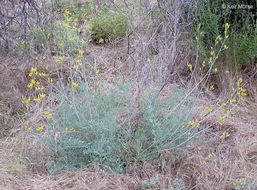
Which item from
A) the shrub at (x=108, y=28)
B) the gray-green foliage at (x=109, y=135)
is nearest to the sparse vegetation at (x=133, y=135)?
the gray-green foliage at (x=109, y=135)

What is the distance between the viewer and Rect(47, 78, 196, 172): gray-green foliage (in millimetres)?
2574

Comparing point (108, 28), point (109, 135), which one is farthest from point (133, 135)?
point (108, 28)

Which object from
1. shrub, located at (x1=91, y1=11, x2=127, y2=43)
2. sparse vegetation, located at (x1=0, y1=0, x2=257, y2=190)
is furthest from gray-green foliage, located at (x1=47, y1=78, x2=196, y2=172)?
shrub, located at (x1=91, y1=11, x2=127, y2=43)

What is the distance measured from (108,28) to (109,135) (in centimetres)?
295

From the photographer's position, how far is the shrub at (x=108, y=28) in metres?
5.12

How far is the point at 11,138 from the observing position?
126 inches

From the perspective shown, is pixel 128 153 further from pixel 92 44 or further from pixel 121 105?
pixel 92 44

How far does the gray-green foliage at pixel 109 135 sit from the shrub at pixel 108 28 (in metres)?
2.50

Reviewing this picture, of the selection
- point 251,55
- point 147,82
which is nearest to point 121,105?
point 147,82

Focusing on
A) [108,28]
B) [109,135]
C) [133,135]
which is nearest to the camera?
[109,135]

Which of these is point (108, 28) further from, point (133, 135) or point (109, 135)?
→ point (109, 135)

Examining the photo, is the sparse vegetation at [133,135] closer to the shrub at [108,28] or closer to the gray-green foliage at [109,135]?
the gray-green foliage at [109,135]

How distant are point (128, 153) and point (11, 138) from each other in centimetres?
139

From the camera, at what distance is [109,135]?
2633 millimetres
